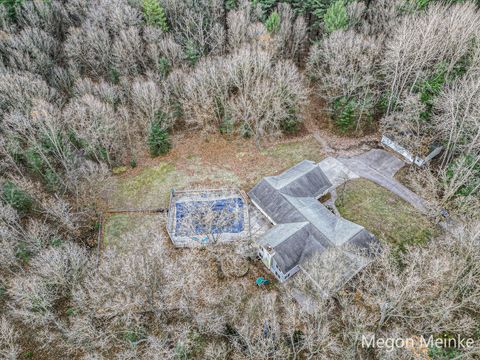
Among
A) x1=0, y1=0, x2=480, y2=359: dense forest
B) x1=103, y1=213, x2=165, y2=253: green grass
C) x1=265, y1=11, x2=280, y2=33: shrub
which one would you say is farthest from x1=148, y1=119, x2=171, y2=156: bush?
x1=265, y1=11, x2=280, y2=33: shrub

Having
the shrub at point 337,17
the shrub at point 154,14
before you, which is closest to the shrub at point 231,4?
the shrub at point 154,14

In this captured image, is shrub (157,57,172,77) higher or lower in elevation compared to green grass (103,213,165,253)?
higher

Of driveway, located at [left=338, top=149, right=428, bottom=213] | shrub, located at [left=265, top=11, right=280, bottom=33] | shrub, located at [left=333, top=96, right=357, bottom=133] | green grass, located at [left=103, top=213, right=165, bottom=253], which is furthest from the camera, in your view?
shrub, located at [left=265, top=11, right=280, bottom=33]

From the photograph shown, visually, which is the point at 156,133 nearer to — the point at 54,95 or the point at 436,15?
the point at 54,95

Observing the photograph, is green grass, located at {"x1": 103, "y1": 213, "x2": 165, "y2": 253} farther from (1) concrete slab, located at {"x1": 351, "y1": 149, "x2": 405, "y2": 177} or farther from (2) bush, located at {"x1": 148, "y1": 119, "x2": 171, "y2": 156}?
(1) concrete slab, located at {"x1": 351, "y1": 149, "x2": 405, "y2": 177}

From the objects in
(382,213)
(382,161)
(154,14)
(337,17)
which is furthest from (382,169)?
(154,14)

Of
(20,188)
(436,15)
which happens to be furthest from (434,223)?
(20,188)
